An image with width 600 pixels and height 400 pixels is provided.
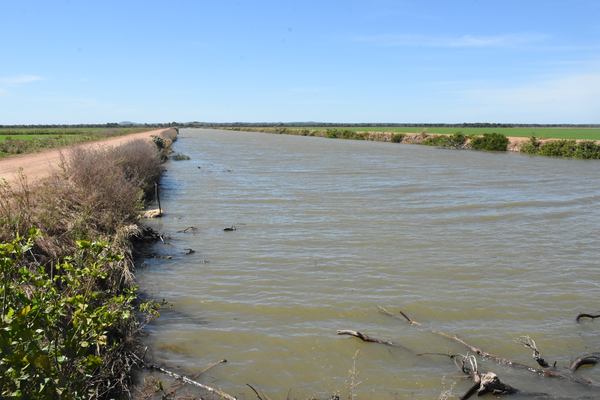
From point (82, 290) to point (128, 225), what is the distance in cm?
428

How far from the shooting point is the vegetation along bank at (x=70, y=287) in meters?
2.85

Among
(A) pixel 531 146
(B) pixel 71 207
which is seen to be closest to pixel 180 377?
(B) pixel 71 207

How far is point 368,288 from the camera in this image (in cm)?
735

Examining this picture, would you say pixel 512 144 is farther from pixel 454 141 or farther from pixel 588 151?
pixel 588 151

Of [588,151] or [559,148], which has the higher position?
[559,148]

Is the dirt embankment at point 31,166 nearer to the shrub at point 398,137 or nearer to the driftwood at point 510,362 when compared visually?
the driftwood at point 510,362

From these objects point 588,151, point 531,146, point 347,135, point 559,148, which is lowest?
point 588,151

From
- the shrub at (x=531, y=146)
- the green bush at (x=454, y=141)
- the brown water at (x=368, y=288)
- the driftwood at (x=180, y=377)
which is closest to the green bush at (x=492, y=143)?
the green bush at (x=454, y=141)

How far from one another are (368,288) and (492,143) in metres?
41.6

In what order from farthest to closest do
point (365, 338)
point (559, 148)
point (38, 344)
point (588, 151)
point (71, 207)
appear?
point (559, 148) → point (588, 151) → point (71, 207) → point (365, 338) → point (38, 344)

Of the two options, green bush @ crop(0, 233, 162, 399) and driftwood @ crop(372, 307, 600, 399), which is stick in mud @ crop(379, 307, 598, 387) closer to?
driftwood @ crop(372, 307, 600, 399)

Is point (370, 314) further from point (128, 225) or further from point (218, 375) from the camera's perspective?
point (128, 225)

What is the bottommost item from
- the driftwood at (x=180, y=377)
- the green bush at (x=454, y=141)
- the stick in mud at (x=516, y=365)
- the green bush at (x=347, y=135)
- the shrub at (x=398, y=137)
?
the stick in mud at (x=516, y=365)

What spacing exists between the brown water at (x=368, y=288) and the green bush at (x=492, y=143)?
2977cm
